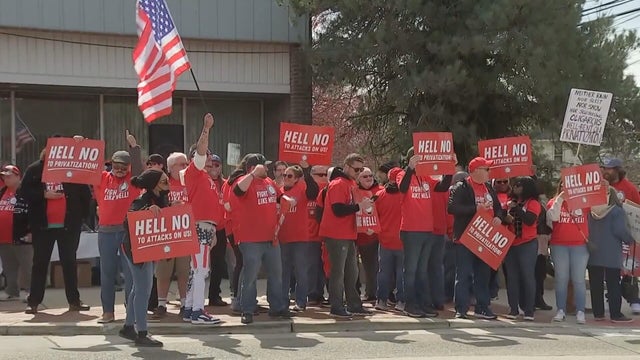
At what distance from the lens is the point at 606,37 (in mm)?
12484

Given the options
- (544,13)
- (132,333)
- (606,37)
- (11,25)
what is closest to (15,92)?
(11,25)

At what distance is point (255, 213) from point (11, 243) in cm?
391

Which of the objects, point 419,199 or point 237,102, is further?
point 237,102

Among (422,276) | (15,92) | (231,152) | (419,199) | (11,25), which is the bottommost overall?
(422,276)

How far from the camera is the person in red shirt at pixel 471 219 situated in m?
8.87

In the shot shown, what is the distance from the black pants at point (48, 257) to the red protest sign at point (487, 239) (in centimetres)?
481

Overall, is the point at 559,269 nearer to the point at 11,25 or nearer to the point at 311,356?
the point at 311,356

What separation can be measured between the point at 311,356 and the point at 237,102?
31.1 feet

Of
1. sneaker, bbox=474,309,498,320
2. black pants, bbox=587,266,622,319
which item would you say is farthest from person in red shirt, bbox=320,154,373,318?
black pants, bbox=587,266,622,319

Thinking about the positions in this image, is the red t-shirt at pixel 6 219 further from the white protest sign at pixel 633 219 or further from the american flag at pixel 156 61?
the white protest sign at pixel 633 219

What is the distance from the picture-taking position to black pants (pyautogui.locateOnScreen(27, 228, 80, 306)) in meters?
9.05

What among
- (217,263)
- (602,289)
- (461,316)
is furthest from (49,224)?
(602,289)

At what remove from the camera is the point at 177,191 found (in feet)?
28.3

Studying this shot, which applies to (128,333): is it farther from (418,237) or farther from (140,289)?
(418,237)
